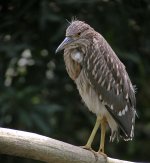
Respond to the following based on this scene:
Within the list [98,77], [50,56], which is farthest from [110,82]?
[50,56]

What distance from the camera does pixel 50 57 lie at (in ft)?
31.0

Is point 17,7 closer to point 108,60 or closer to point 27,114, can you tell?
point 27,114

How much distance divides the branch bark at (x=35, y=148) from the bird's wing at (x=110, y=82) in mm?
695

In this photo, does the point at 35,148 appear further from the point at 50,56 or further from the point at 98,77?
the point at 50,56

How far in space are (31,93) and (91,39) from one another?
7.42ft

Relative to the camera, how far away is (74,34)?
21.9ft

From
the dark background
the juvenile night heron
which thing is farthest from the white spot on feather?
the dark background

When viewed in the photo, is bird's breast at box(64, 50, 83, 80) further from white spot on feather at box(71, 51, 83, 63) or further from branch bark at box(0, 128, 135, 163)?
branch bark at box(0, 128, 135, 163)

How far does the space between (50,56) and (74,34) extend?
2765 mm

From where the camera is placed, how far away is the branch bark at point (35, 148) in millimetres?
5965

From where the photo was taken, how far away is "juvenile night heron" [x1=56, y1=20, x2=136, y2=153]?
673 cm

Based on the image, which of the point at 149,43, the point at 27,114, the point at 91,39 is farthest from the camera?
the point at 149,43

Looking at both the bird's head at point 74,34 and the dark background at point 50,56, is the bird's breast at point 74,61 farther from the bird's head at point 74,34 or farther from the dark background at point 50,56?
the dark background at point 50,56

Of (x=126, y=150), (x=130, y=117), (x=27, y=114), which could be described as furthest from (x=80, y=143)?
(x=130, y=117)
